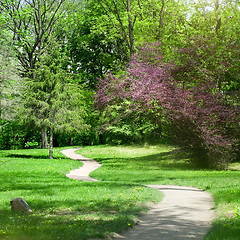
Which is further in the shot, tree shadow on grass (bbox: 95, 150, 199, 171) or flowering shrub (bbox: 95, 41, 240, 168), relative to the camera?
tree shadow on grass (bbox: 95, 150, 199, 171)

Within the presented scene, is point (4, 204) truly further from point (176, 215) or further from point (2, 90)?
point (2, 90)

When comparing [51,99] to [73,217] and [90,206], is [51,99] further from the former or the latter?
[73,217]

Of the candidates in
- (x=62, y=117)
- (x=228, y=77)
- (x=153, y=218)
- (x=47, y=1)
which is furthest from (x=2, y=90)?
(x=153, y=218)

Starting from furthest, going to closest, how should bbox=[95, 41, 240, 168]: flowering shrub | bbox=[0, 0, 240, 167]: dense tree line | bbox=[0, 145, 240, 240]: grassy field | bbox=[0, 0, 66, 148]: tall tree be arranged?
bbox=[0, 0, 66, 148]: tall tree, bbox=[0, 0, 240, 167]: dense tree line, bbox=[95, 41, 240, 168]: flowering shrub, bbox=[0, 145, 240, 240]: grassy field

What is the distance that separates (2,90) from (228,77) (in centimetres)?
1957

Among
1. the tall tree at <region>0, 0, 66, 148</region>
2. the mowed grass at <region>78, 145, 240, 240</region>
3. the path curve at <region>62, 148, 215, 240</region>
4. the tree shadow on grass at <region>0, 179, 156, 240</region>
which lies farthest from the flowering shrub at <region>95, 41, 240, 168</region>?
the tall tree at <region>0, 0, 66, 148</region>

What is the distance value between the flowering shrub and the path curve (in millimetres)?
8382

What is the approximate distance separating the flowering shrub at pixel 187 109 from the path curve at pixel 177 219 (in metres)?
8.38

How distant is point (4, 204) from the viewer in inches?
384

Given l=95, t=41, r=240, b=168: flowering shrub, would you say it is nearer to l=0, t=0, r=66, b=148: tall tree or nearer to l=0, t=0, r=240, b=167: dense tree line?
l=0, t=0, r=240, b=167: dense tree line

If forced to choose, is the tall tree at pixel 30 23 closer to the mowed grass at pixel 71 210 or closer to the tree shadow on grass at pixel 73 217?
the mowed grass at pixel 71 210

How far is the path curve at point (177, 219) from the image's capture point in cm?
667

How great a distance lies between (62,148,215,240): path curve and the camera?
6.67m

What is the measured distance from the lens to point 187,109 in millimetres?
20172
